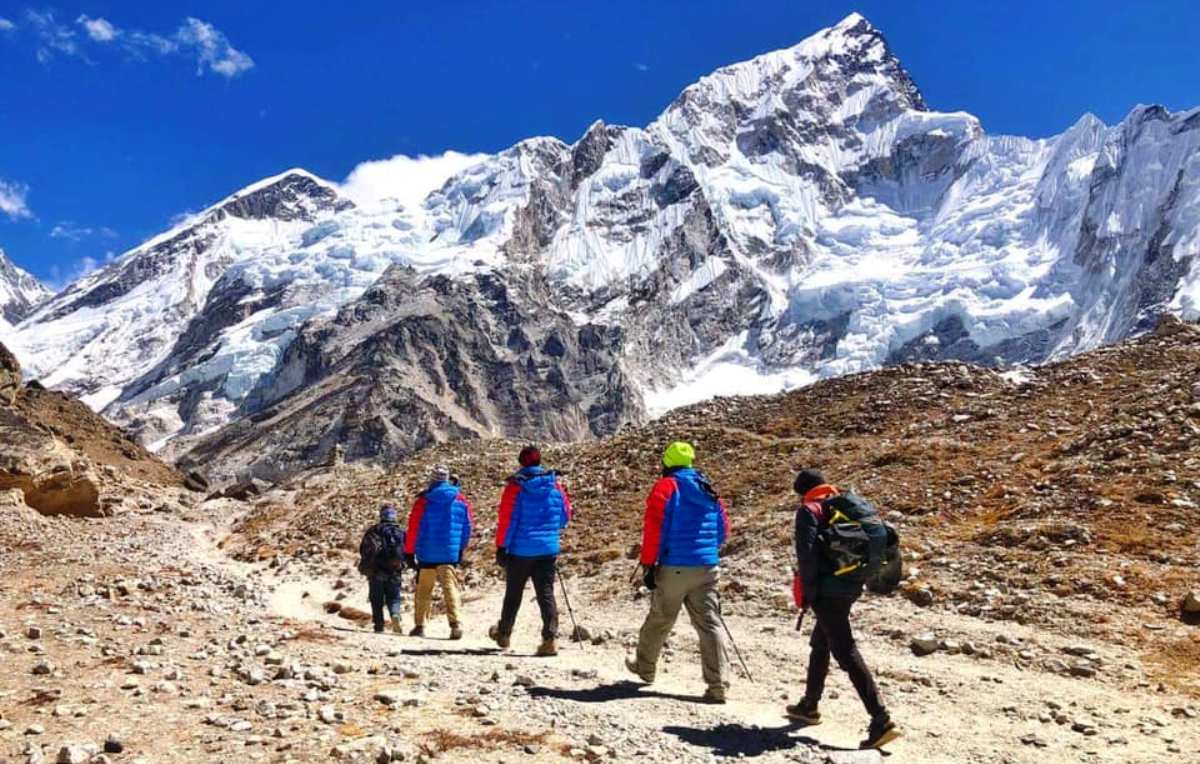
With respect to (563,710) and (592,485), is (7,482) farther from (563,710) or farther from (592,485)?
(563,710)

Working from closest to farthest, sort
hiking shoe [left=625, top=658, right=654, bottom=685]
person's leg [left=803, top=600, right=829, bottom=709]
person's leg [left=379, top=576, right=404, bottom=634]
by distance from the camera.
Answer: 1. person's leg [left=803, top=600, right=829, bottom=709]
2. hiking shoe [left=625, top=658, right=654, bottom=685]
3. person's leg [left=379, top=576, right=404, bottom=634]

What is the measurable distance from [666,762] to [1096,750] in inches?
154

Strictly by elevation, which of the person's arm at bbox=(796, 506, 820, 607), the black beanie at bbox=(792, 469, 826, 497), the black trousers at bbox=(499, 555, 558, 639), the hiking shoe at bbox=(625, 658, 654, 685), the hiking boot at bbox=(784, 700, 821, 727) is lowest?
the hiking boot at bbox=(784, 700, 821, 727)

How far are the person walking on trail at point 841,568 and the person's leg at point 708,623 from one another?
1300 millimetres

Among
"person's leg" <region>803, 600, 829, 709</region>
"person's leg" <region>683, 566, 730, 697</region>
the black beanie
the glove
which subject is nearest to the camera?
"person's leg" <region>803, 600, 829, 709</region>

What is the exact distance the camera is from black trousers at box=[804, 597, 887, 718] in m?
8.33

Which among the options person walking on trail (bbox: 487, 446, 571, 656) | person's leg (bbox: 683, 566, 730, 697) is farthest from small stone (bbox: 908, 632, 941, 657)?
person walking on trail (bbox: 487, 446, 571, 656)

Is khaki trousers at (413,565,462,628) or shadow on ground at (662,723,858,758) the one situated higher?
khaki trousers at (413,565,462,628)

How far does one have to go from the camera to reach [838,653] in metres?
8.52

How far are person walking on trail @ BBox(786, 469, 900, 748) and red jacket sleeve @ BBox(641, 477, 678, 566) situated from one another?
1582 mm

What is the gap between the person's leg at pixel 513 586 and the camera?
12.2 m

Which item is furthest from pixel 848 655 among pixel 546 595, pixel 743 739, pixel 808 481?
pixel 546 595

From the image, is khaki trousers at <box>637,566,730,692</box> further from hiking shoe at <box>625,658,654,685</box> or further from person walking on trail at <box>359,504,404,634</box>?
person walking on trail at <box>359,504,404,634</box>

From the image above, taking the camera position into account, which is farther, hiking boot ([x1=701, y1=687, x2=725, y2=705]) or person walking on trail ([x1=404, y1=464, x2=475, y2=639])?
person walking on trail ([x1=404, y1=464, x2=475, y2=639])
